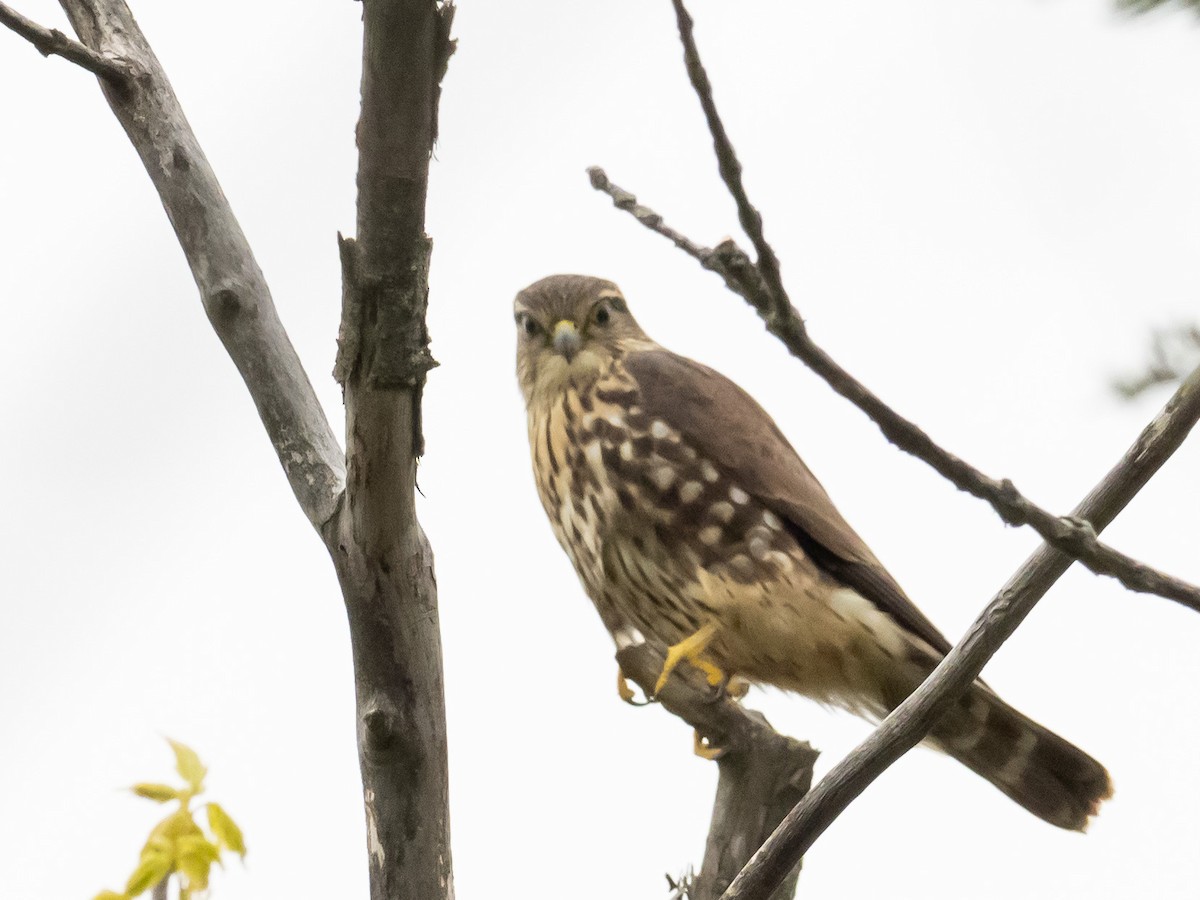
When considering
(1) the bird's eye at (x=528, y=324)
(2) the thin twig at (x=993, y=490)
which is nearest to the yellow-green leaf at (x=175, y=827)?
(2) the thin twig at (x=993, y=490)

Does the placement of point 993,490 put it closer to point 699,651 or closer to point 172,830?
point 172,830

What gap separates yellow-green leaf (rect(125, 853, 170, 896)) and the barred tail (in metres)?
Result: 2.15

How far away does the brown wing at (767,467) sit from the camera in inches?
133

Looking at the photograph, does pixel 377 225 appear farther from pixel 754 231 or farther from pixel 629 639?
pixel 629 639

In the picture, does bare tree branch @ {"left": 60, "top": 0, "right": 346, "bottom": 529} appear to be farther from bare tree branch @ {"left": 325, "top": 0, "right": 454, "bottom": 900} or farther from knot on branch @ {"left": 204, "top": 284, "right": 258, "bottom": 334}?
bare tree branch @ {"left": 325, "top": 0, "right": 454, "bottom": 900}

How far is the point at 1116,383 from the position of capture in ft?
3.18

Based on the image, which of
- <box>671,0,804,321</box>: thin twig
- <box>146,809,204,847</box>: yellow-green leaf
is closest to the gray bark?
<box>671,0,804,321</box>: thin twig

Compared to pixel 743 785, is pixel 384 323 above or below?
above

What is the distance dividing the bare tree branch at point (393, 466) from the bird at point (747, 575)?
0.93 metres

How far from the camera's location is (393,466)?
83.5 inches

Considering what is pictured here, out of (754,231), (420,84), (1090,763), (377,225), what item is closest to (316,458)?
(377,225)

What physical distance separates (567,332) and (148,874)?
2.51 m

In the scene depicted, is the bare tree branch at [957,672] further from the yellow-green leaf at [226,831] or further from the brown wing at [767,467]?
the brown wing at [767,467]

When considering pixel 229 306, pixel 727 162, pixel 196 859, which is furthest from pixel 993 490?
pixel 229 306
